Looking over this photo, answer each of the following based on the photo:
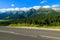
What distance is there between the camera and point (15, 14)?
123 meters

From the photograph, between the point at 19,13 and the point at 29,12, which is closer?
the point at 19,13

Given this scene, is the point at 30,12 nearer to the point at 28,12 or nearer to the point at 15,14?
the point at 28,12

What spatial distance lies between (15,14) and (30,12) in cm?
2139

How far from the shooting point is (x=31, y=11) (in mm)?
143750

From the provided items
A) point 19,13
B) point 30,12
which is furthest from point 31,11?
point 19,13

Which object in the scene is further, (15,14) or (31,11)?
(31,11)

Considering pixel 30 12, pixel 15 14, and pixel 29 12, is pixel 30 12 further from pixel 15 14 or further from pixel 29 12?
pixel 15 14

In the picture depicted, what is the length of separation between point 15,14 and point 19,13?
2844mm

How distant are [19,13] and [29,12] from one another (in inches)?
781

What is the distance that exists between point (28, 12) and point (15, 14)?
65.6 feet

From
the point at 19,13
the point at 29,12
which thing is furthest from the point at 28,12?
the point at 19,13

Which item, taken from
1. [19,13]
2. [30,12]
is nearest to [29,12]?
[30,12]

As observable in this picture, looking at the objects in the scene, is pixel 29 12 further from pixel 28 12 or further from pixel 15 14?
pixel 15 14

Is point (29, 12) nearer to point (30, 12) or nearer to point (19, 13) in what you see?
point (30, 12)
